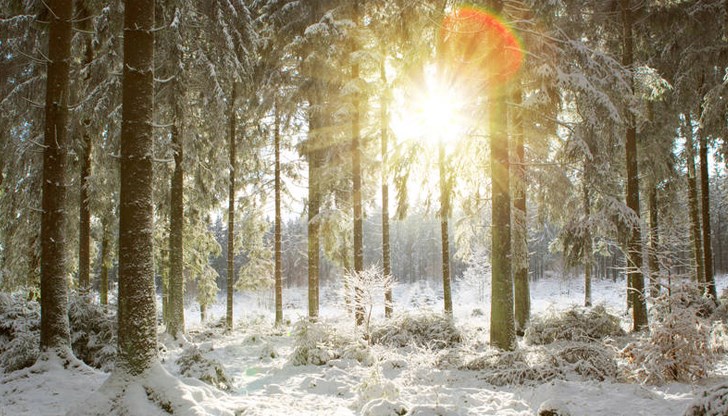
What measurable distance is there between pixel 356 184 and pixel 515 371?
753 cm

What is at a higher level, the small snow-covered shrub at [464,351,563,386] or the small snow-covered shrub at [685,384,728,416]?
the small snow-covered shrub at [685,384,728,416]

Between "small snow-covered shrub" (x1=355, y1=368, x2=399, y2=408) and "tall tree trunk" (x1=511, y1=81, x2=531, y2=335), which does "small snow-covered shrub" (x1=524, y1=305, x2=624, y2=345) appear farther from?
"small snow-covered shrub" (x1=355, y1=368, x2=399, y2=408)

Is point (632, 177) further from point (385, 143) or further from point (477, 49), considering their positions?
point (385, 143)

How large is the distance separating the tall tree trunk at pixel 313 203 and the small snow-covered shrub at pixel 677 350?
33.1 ft

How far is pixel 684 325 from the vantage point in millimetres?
6293

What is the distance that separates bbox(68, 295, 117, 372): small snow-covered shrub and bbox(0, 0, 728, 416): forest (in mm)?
53

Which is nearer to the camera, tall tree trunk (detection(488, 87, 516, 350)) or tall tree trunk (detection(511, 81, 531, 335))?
tall tree trunk (detection(488, 87, 516, 350))

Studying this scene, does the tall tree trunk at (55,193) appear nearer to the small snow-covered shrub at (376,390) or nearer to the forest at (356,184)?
the forest at (356,184)

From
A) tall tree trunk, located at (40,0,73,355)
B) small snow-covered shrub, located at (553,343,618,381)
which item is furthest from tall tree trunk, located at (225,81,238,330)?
small snow-covered shrub, located at (553,343,618,381)

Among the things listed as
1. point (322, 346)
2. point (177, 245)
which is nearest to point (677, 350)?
point (322, 346)

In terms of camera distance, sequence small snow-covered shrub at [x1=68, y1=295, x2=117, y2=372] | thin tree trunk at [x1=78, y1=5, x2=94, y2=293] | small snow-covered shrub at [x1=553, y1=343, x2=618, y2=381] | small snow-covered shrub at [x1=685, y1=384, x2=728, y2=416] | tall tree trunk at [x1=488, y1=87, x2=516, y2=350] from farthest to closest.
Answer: thin tree trunk at [x1=78, y1=5, x2=94, y2=293] < tall tree trunk at [x1=488, y1=87, x2=516, y2=350] < small snow-covered shrub at [x1=68, y1=295, x2=117, y2=372] < small snow-covered shrub at [x1=553, y1=343, x2=618, y2=381] < small snow-covered shrub at [x1=685, y1=384, x2=728, y2=416]

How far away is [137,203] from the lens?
17.7ft

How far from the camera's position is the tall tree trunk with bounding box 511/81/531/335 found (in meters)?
11.2

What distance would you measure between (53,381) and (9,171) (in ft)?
31.5
